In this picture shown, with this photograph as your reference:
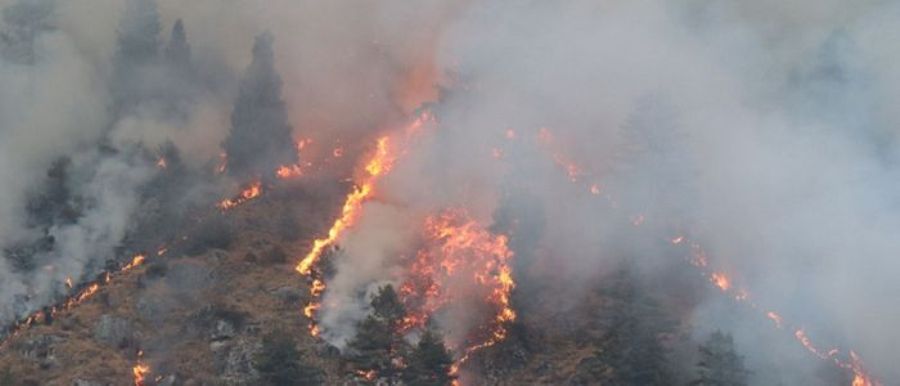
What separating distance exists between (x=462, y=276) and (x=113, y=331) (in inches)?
1070

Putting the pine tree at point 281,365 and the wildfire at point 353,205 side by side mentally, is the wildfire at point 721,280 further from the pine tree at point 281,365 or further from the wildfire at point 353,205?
the pine tree at point 281,365

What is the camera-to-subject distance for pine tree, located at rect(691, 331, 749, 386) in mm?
76875

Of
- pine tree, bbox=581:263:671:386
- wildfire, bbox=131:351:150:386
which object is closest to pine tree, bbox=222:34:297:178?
wildfire, bbox=131:351:150:386

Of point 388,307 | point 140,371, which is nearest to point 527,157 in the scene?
point 388,307

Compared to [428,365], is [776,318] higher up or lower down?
higher up

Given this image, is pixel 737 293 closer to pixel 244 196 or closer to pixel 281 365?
pixel 281 365

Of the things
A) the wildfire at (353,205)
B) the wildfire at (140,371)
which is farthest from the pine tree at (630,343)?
the wildfire at (140,371)

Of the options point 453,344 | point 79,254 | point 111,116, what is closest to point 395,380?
point 453,344

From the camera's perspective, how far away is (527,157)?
106 metres

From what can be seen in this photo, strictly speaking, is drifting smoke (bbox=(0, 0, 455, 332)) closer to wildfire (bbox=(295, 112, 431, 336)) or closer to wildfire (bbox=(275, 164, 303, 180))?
wildfire (bbox=(275, 164, 303, 180))

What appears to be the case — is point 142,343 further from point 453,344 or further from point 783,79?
point 783,79

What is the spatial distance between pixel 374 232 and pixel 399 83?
85.7ft

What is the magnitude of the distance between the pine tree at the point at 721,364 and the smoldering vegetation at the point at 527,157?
7.9 inches

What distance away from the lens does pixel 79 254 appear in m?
99.8
